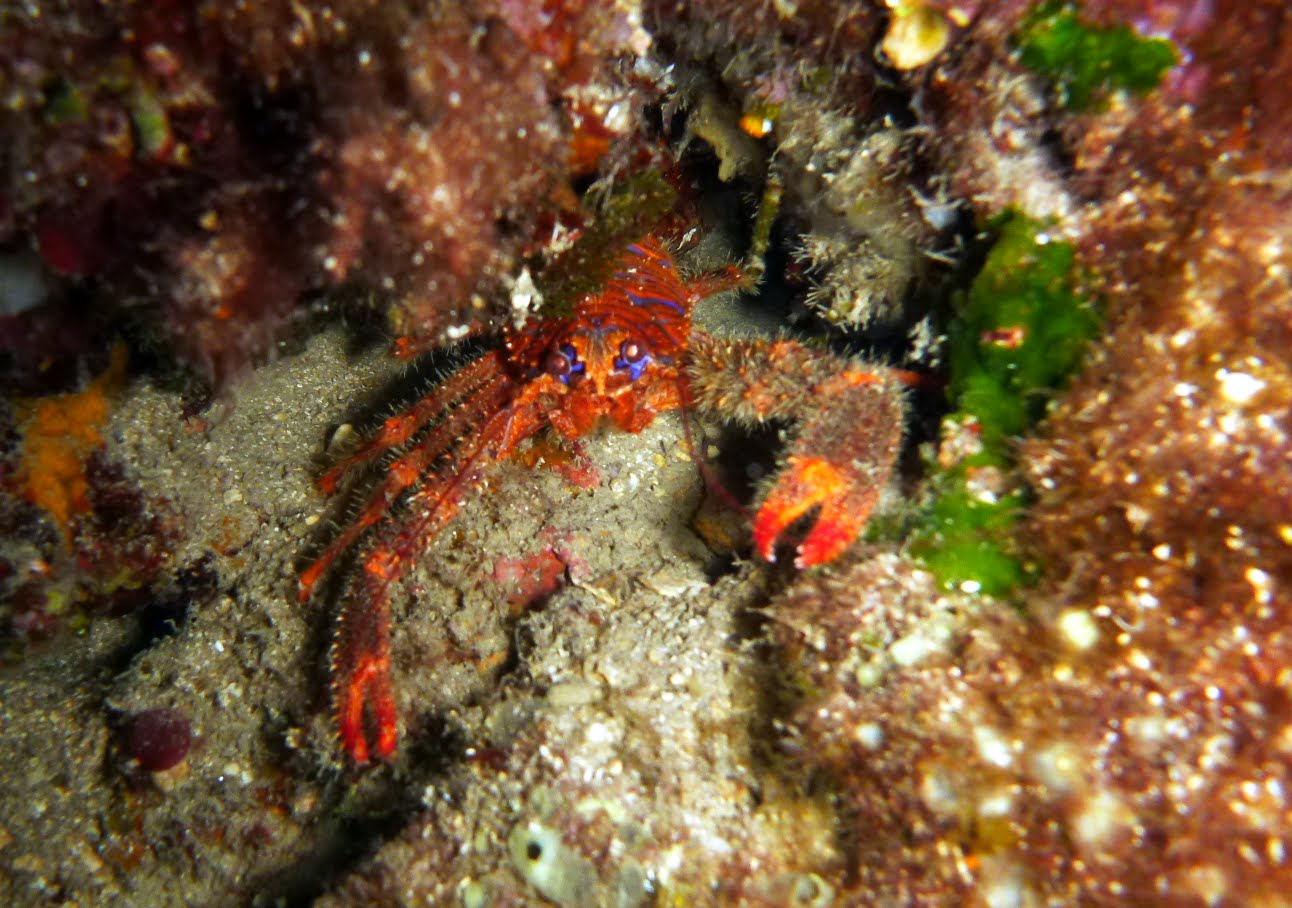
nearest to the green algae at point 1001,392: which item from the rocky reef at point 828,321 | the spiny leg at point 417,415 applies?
the rocky reef at point 828,321

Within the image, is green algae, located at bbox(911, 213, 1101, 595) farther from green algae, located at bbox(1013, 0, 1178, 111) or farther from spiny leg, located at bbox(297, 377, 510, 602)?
spiny leg, located at bbox(297, 377, 510, 602)

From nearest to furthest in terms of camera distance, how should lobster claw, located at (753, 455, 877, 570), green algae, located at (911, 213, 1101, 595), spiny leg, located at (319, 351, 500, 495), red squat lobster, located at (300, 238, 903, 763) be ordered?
green algae, located at (911, 213, 1101, 595) < lobster claw, located at (753, 455, 877, 570) < red squat lobster, located at (300, 238, 903, 763) < spiny leg, located at (319, 351, 500, 495)

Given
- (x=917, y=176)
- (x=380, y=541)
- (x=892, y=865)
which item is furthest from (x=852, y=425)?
(x=380, y=541)

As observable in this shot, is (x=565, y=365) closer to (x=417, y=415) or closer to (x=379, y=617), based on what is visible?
(x=417, y=415)

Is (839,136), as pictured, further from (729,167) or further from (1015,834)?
(1015,834)

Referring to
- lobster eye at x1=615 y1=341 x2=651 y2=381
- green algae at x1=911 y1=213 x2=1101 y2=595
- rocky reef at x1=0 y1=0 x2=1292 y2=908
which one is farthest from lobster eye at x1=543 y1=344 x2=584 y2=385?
green algae at x1=911 y1=213 x2=1101 y2=595
